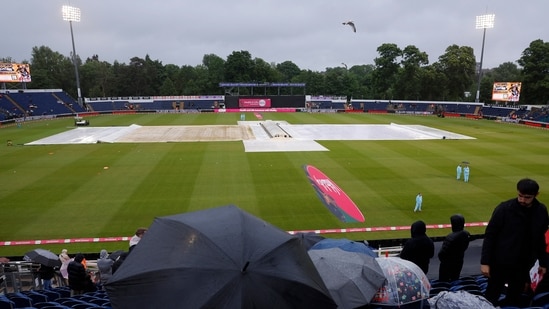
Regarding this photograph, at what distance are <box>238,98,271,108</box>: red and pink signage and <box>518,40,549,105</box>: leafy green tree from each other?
48.6 meters

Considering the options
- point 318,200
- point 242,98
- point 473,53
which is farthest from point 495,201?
point 473,53

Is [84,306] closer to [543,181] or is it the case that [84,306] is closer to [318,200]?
[318,200]

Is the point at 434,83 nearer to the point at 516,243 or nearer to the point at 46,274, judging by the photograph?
the point at 516,243

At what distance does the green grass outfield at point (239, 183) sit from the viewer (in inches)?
626

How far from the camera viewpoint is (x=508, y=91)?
5922 cm

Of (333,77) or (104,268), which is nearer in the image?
(104,268)

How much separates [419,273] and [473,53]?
9104 cm

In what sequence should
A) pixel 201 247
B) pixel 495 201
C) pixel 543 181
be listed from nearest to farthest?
pixel 201 247
pixel 495 201
pixel 543 181

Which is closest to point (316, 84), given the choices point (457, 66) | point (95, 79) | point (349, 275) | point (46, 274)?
point (457, 66)

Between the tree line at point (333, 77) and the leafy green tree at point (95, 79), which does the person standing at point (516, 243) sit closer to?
the tree line at point (333, 77)

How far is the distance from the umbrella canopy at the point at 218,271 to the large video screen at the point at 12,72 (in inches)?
2838

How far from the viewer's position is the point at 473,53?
8212 cm

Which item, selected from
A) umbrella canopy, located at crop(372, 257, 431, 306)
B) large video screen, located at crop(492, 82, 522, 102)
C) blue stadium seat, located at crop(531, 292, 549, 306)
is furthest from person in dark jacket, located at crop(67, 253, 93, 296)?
large video screen, located at crop(492, 82, 522, 102)

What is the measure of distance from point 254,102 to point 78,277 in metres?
71.7
